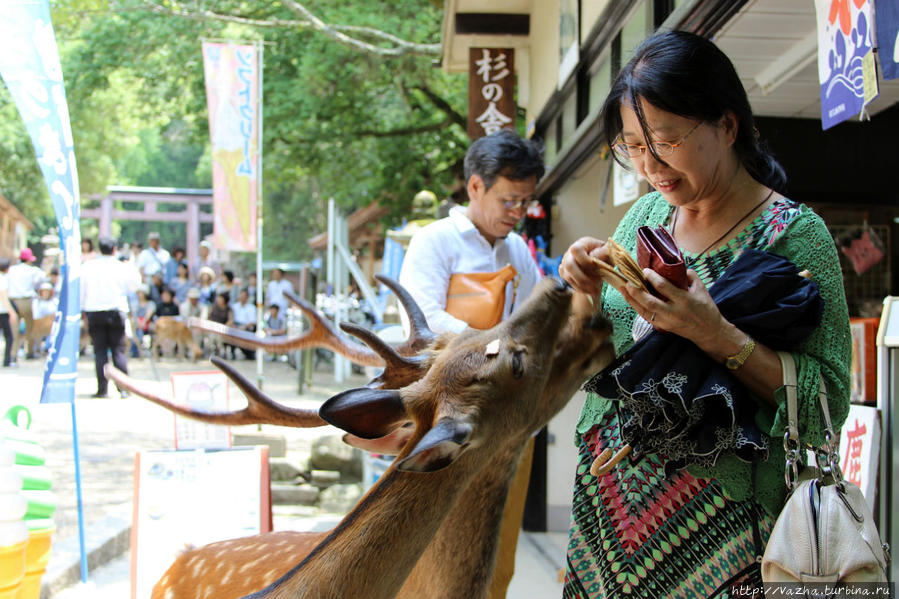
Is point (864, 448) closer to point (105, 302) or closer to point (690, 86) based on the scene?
point (690, 86)

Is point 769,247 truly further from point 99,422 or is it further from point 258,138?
point 99,422

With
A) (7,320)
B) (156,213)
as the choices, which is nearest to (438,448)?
(7,320)

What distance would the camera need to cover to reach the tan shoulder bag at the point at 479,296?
3.57 m

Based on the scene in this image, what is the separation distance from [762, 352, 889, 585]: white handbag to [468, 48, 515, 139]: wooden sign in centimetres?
694

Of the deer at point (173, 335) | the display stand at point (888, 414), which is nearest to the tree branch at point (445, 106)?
the deer at point (173, 335)

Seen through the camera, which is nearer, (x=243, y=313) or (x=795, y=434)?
(x=795, y=434)

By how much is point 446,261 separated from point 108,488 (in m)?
4.90

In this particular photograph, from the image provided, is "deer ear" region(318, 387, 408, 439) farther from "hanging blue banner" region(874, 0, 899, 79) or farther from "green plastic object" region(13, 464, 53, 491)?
"green plastic object" region(13, 464, 53, 491)

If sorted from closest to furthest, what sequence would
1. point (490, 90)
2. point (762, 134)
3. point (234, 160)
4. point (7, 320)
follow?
point (762, 134) → point (490, 90) → point (234, 160) → point (7, 320)

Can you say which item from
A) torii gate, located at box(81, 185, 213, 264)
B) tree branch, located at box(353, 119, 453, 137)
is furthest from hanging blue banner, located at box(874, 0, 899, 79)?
torii gate, located at box(81, 185, 213, 264)

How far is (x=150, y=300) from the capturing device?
19578 millimetres

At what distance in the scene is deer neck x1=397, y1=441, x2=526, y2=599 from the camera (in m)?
2.16

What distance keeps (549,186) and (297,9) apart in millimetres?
6801

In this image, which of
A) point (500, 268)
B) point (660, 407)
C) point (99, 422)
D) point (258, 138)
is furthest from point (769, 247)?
point (99, 422)
